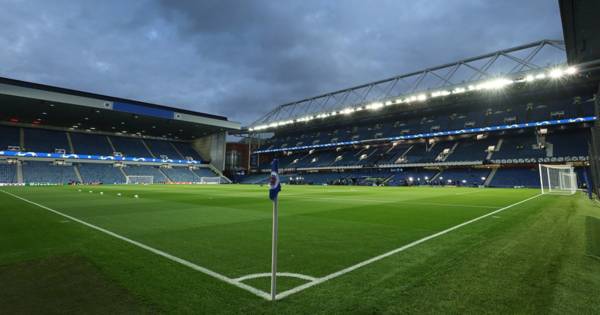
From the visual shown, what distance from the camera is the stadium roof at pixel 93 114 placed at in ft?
128

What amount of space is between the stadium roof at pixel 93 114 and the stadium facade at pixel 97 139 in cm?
9

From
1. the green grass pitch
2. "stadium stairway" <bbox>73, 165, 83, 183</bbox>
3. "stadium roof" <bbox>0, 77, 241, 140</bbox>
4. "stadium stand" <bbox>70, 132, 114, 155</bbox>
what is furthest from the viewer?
"stadium stand" <bbox>70, 132, 114, 155</bbox>

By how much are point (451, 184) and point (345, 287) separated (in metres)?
48.2

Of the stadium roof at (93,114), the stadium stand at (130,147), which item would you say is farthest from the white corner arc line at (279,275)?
the stadium stand at (130,147)

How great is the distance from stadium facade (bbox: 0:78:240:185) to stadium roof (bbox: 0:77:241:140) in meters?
0.09

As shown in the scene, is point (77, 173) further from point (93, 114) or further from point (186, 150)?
point (186, 150)

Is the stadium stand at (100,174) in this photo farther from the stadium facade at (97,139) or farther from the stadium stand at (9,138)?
the stadium stand at (9,138)

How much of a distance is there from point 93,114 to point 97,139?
1442 centimetres

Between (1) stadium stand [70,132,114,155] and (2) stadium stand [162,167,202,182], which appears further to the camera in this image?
(2) stadium stand [162,167,202,182]

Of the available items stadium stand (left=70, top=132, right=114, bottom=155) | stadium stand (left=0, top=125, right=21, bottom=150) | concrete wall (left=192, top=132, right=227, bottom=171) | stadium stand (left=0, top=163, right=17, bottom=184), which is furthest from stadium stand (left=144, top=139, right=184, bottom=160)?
stadium stand (left=0, top=163, right=17, bottom=184)

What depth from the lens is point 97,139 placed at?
60000mm

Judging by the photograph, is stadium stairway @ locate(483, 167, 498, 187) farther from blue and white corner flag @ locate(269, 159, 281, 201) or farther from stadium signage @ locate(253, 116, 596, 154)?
blue and white corner flag @ locate(269, 159, 281, 201)

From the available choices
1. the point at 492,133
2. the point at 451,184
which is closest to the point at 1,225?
the point at 451,184

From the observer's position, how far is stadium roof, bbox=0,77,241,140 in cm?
3916
